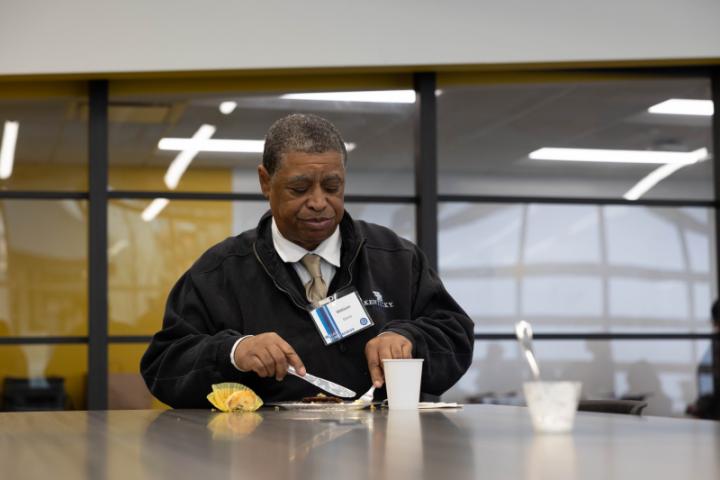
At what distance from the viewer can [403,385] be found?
7.35 feet

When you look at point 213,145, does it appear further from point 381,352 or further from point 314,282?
point 381,352

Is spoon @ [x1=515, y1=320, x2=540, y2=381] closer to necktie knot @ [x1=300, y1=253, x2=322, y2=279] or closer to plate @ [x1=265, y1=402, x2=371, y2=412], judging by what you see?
plate @ [x1=265, y1=402, x2=371, y2=412]

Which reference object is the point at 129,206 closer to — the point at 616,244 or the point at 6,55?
the point at 6,55

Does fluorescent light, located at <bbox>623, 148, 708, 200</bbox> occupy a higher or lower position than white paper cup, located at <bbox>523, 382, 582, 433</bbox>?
higher

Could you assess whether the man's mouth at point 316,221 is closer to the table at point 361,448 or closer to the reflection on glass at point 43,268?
the table at point 361,448

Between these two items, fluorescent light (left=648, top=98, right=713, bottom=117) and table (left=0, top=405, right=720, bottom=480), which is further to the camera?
fluorescent light (left=648, top=98, right=713, bottom=117)

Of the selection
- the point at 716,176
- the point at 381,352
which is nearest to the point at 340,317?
the point at 381,352

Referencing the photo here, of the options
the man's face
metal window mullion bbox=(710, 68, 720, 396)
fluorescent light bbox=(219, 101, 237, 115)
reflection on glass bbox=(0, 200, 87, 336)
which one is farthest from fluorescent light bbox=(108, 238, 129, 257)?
the man's face

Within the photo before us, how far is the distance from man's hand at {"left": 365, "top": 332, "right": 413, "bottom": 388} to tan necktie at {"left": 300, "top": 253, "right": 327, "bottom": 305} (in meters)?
0.34

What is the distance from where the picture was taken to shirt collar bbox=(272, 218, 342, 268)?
274 centimetres

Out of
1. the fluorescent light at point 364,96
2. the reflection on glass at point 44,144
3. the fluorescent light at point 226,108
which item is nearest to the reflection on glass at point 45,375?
the reflection on glass at point 44,144

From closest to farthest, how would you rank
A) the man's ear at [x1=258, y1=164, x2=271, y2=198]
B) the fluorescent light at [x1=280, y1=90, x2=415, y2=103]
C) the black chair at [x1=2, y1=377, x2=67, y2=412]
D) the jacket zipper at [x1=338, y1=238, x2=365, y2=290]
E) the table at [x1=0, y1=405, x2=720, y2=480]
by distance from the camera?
the table at [x1=0, y1=405, x2=720, y2=480] → the jacket zipper at [x1=338, y1=238, x2=365, y2=290] → the man's ear at [x1=258, y1=164, x2=271, y2=198] → the black chair at [x1=2, y1=377, x2=67, y2=412] → the fluorescent light at [x1=280, y1=90, x2=415, y2=103]

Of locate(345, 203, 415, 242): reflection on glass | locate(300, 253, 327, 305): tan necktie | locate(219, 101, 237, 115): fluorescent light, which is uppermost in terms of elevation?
locate(219, 101, 237, 115): fluorescent light

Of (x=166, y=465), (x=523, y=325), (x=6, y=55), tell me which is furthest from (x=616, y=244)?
(x=166, y=465)
